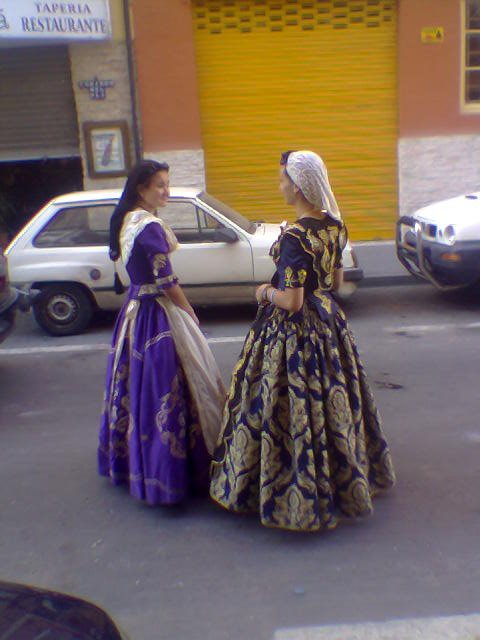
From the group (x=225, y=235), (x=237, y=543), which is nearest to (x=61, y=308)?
(x=225, y=235)

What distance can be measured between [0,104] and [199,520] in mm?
10740

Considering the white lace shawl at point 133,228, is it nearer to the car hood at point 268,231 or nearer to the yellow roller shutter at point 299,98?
the car hood at point 268,231

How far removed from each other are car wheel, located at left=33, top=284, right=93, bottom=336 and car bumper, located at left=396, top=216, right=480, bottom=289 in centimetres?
355

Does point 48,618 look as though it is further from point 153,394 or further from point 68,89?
point 68,89

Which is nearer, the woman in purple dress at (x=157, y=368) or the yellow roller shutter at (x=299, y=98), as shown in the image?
the woman in purple dress at (x=157, y=368)

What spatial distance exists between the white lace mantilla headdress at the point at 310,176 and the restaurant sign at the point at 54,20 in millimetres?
9622

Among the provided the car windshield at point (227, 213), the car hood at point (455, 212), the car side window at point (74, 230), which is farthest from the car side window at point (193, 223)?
the car hood at point (455, 212)

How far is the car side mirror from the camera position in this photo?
8133mm

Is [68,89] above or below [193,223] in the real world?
above

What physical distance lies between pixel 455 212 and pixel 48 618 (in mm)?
7220

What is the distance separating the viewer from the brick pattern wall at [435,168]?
13031mm

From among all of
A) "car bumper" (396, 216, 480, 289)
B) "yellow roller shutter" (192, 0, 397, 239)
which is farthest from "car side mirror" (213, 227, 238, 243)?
"yellow roller shutter" (192, 0, 397, 239)

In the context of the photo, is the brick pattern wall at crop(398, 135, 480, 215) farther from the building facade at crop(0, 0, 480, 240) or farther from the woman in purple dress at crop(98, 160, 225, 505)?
the woman in purple dress at crop(98, 160, 225, 505)

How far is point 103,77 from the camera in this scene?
41.8 feet
